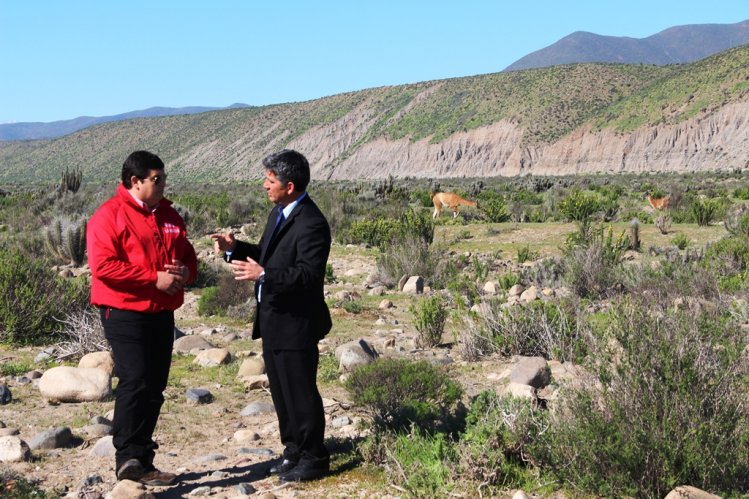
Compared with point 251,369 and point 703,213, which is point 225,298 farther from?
point 703,213

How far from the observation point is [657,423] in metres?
3.82

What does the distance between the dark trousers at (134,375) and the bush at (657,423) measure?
214 centimetres

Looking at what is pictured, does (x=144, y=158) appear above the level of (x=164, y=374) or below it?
above

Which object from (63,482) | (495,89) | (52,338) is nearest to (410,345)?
(52,338)

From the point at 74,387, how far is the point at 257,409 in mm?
1408

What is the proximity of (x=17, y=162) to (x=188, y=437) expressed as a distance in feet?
459

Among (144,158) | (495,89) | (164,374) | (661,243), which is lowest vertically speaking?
(661,243)

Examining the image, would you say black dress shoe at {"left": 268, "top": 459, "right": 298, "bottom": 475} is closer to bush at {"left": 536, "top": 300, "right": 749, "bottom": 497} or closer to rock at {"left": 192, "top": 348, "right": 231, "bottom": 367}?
bush at {"left": 536, "top": 300, "right": 749, "bottom": 497}

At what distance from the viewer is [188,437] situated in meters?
5.39

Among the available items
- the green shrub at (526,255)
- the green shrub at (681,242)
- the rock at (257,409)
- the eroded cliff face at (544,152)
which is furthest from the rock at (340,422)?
the eroded cliff face at (544,152)

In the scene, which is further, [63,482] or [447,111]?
[447,111]

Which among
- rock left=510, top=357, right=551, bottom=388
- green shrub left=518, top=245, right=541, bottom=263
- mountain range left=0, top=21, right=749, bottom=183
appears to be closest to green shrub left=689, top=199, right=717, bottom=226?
green shrub left=518, top=245, right=541, bottom=263

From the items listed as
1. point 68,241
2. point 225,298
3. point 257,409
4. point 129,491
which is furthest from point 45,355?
point 68,241

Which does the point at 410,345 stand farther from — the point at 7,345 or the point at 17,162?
the point at 17,162
